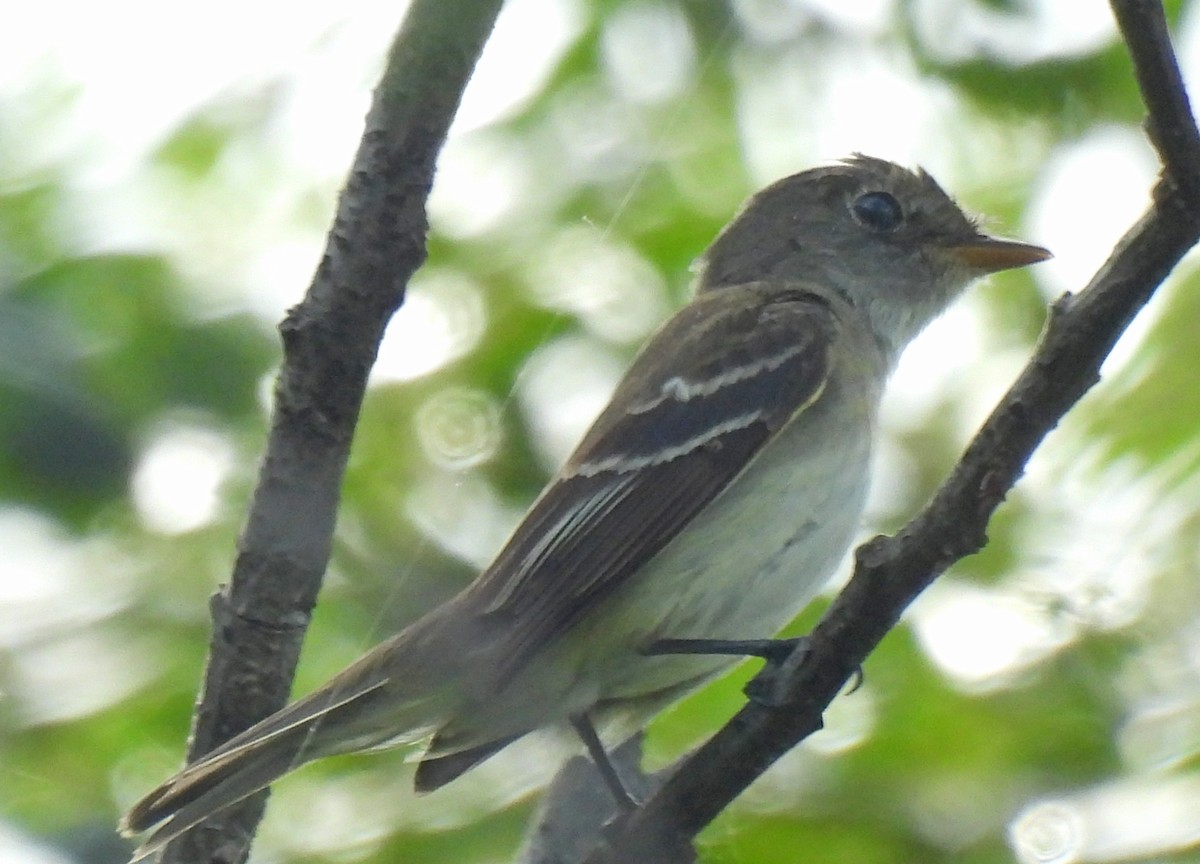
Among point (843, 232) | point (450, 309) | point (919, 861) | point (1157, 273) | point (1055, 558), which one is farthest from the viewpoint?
point (843, 232)

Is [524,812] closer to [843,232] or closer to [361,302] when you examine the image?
[361,302]

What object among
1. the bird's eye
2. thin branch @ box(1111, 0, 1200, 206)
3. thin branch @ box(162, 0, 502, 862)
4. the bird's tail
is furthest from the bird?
thin branch @ box(1111, 0, 1200, 206)

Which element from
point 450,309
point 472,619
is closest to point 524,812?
point 472,619

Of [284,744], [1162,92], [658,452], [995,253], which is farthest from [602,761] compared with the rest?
[1162,92]

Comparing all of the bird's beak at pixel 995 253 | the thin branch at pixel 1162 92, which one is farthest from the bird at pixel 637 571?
the thin branch at pixel 1162 92

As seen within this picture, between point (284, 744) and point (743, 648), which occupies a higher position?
point (284, 744)

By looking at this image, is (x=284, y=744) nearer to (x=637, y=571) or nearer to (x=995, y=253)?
(x=637, y=571)

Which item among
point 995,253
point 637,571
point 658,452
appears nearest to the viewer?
point 637,571
